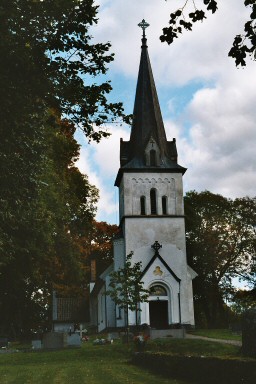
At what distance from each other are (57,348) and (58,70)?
1848 cm

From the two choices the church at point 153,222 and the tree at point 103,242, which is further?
the tree at point 103,242

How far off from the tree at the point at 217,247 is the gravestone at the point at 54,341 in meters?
23.0

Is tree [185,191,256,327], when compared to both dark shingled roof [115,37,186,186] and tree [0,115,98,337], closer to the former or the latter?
dark shingled roof [115,37,186,186]

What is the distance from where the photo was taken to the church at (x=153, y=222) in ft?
138

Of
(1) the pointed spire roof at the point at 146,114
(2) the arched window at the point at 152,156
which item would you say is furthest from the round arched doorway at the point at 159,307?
(1) the pointed spire roof at the point at 146,114

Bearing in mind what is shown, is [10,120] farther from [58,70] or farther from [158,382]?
[158,382]

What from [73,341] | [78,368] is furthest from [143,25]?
[78,368]

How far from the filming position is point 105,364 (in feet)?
69.5

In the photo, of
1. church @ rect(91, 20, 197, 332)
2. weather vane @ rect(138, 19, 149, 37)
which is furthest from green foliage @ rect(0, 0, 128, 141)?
weather vane @ rect(138, 19, 149, 37)

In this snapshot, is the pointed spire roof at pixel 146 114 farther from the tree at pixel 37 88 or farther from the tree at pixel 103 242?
the tree at pixel 37 88

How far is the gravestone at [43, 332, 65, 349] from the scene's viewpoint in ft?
96.7

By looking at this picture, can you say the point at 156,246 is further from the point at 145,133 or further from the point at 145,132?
the point at 145,132

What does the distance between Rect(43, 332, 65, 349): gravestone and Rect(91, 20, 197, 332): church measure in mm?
12211

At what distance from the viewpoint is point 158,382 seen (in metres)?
15.1
